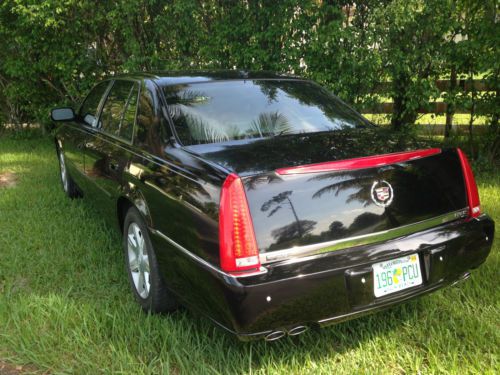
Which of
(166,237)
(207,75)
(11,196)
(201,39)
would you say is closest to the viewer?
(166,237)

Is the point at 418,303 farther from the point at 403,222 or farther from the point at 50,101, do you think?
the point at 50,101

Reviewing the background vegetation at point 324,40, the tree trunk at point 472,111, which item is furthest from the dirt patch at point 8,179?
the tree trunk at point 472,111

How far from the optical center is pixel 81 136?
446 centimetres

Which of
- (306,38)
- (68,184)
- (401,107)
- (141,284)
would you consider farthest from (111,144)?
(401,107)

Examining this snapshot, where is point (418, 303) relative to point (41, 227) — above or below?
below

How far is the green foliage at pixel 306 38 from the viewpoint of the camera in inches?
225

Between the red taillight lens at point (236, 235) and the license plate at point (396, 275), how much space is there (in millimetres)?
621

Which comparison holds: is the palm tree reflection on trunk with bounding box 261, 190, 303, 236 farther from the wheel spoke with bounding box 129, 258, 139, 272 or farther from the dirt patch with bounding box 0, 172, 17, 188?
the dirt patch with bounding box 0, 172, 17, 188

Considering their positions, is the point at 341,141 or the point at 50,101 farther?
the point at 50,101

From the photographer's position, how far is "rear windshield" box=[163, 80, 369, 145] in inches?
114

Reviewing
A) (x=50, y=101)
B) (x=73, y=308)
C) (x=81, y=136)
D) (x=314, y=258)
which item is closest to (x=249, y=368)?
(x=314, y=258)

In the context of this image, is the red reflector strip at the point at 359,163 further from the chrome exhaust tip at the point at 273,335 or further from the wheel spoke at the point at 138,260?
the wheel spoke at the point at 138,260

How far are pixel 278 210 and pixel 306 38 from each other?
182 inches

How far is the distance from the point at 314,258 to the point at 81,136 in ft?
9.95
